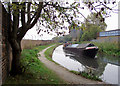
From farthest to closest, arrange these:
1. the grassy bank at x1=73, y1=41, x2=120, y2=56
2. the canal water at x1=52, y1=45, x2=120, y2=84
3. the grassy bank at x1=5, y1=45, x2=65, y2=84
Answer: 1. the grassy bank at x1=73, y1=41, x2=120, y2=56
2. the canal water at x1=52, y1=45, x2=120, y2=84
3. the grassy bank at x1=5, y1=45, x2=65, y2=84

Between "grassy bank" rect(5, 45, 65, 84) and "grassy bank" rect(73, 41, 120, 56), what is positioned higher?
"grassy bank" rect(5, 45, 65, 84)

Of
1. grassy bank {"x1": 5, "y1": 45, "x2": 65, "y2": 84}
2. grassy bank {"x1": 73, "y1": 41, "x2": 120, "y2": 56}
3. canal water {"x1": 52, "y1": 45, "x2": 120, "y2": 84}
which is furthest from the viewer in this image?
grassy bank {"x1": 73, "y1": 41, "x2": 120, "y2": 56}

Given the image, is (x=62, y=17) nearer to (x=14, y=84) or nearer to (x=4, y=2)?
(x=4, y=2)

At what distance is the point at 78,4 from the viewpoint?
3062mm

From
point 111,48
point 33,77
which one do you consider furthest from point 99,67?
point 111,48

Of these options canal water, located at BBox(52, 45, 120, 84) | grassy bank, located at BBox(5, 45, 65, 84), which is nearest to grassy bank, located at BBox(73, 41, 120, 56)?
canal water, located at BBox(52, 45, 120, 84)

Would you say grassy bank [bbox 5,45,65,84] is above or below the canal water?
above

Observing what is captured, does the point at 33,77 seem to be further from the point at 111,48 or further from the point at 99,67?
the point at 111,48

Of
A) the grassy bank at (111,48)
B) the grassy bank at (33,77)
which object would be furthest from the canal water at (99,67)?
the grassy bank at (111,48)

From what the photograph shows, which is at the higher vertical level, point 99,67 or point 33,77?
point 33,77

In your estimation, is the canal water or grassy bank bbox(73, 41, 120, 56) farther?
grassy bank bbox(73, 41, 120, 56)

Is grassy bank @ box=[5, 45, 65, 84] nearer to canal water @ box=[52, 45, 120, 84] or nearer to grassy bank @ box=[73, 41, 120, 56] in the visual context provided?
canal water @ box=[52, 45, 120, 84]

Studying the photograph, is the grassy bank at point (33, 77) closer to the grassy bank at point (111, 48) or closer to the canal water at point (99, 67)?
the canal water at point (99, 67)

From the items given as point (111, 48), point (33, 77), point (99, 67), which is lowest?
point (99, 67)
